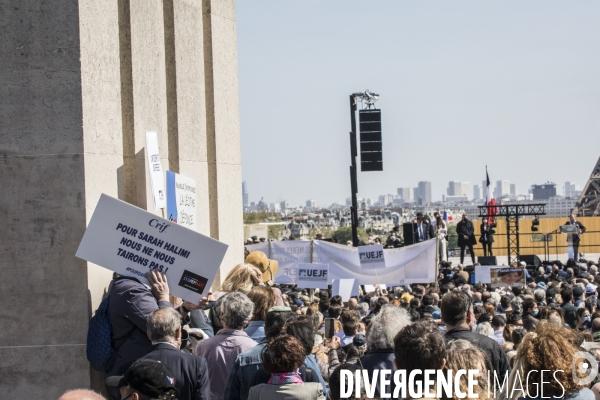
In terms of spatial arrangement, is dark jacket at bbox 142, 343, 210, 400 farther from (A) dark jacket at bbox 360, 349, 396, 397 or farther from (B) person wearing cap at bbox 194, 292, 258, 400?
(A) dark jacket at bbox 360, 349, 396, 397

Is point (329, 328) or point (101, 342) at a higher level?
point (101, 342)

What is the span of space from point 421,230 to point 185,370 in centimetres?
2000

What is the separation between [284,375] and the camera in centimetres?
460

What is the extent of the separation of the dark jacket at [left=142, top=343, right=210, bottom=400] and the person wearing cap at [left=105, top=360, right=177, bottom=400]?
2.59ft

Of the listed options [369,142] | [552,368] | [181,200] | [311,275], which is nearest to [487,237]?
[369,142]

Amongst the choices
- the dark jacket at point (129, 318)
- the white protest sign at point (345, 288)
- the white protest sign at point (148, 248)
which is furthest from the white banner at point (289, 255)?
the dark jacket at point (129, 318)

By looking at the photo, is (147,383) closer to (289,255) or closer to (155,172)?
(155,172)

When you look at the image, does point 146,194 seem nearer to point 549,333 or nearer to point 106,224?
point 106,224

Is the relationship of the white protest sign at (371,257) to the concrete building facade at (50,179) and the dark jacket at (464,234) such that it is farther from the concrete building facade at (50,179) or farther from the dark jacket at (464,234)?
the dark jacket at (464,234)

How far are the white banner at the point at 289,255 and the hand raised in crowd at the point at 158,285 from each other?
1198 centimetres

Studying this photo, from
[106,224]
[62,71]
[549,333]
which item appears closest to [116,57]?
[62,71]

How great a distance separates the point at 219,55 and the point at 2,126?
10.3 feet

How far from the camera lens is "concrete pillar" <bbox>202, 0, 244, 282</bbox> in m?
8.68

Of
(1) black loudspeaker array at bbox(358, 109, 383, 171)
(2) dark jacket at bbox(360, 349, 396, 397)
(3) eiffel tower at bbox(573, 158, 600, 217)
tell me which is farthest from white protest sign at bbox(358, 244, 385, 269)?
(3) eiffel tower at bbox(573, 158, 600, 217)
